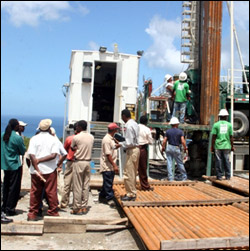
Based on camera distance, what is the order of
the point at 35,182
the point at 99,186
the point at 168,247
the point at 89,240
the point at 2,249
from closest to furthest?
1. the point at 168,247
2. the point at 2,249
3. the point at 89,240
4. the point at 35,182
5. the point at 99,186

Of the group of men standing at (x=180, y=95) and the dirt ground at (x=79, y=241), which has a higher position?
the group of men standing at (x=180, y=95)

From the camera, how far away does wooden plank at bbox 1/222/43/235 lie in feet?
15.0

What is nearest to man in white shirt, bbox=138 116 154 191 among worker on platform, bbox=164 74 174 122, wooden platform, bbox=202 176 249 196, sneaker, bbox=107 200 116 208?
sneaker, bbox=107 200 116 208

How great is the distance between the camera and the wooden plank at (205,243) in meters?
3.80

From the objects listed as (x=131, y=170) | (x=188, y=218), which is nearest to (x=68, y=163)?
(x=131, y=170)

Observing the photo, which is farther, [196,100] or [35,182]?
[196,100]

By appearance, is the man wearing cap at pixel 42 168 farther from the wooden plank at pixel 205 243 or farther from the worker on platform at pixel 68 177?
the wooden plank at pixel 205 243

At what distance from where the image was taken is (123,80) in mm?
11391

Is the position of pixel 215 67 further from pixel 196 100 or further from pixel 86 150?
pixel 86 150

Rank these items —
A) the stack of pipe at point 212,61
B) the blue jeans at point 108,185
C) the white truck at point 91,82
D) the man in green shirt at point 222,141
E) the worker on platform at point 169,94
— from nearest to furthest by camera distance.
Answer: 1. the blue jeans at point 108,185
2. the man in green shirt at point 222,141
3. the worker on platform at point 169,94
4. the stack of pipe at point 212,61
5. the white truck at point 91,82

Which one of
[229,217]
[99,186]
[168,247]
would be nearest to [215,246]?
[168,247]

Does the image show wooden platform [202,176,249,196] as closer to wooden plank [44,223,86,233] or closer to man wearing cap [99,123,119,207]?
man wearing cap [99,123,119,207]

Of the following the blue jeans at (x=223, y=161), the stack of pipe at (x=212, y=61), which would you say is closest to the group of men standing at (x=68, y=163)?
the blue jeans at (x=223, y=161)

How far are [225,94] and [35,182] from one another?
779 centimetres
